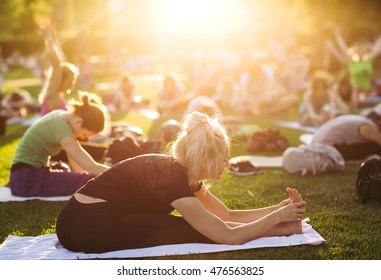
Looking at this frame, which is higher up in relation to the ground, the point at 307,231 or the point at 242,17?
the point at 242,17

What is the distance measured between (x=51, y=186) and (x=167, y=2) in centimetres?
3876

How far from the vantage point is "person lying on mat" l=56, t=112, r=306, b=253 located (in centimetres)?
419

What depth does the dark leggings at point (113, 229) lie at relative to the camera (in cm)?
439

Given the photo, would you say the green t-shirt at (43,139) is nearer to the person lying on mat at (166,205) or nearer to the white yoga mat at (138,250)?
the white yoga mat at (138,250)

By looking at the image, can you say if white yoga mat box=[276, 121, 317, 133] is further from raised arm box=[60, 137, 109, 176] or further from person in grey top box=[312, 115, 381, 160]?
raised arm box=[60, 137, 109, 176]

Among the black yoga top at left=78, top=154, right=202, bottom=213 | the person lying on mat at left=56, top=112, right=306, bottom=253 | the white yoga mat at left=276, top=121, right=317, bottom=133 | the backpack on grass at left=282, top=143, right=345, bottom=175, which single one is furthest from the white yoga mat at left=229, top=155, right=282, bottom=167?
the black yoga top at left=78, top=154, right=202, bottom=213

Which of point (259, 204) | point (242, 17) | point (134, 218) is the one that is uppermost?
point (242, 17)

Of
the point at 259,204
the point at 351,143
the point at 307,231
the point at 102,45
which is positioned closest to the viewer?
the point at 307,231

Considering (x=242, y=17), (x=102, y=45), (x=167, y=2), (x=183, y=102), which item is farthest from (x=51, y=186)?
(x=167, y=2)

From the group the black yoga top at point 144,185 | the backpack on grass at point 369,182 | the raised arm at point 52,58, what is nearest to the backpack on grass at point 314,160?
the backpack on grass at point 369,182

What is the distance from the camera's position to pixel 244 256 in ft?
14.7

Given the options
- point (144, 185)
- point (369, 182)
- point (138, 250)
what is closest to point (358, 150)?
point (369, 182)

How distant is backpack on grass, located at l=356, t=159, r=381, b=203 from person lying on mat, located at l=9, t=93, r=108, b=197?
2.41 metres
